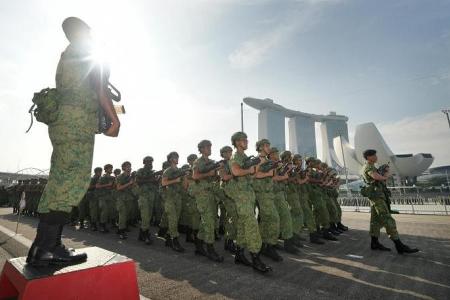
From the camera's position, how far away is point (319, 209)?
22.7 feet

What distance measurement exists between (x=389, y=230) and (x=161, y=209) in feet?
21.4

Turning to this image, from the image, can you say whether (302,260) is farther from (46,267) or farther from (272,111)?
(272,111)

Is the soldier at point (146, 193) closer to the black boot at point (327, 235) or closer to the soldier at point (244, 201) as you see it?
the soldier at point (244, 201)

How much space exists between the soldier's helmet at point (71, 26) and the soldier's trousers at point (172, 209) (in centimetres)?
417

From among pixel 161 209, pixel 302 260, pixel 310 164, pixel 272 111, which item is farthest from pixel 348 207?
pixel 272 111

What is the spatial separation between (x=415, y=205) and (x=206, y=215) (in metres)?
14.8

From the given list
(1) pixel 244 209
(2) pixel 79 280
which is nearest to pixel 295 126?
(1) pixel 244 209

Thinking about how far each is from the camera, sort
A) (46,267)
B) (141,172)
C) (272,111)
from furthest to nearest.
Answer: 1. (272,111)
2. (141,172)
3. (46,267)

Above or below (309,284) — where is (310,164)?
above

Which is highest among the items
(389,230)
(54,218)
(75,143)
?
(75,143)

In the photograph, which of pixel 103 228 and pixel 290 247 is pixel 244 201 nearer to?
pixel 290 247

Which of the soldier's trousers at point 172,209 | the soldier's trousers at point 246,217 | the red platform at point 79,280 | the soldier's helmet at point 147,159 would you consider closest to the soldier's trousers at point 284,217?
the soldier's trousers at point 246,217

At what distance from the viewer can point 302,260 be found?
4504 mm

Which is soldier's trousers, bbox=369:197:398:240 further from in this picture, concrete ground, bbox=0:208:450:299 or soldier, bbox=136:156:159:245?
soldier, bbox=136:156:159:245
